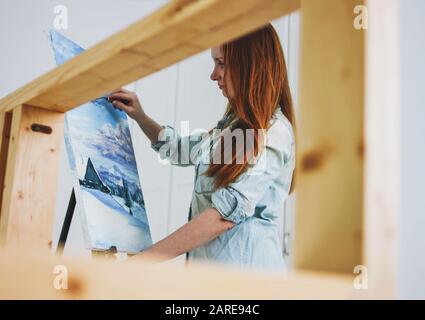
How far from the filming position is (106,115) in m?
1.73

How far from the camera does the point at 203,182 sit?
5.21 ft

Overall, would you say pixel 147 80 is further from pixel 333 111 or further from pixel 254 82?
pixel 333 111

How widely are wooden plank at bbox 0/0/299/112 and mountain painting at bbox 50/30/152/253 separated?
0.77 meters

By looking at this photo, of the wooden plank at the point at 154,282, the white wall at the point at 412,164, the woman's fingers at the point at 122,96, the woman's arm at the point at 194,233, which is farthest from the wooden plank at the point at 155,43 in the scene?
the white wall at the point at 412,164

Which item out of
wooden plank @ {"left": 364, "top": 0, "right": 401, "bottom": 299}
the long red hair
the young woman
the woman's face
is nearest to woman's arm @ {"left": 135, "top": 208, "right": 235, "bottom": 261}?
the young woman

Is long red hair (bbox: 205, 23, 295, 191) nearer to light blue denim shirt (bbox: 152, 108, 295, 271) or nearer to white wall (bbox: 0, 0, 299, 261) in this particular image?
light blue denim shirt (bbox: 152, 108, 295, 271)

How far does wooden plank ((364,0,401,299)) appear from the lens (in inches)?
16.4

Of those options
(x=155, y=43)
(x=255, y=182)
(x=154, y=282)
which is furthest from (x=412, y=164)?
(x=154, y=282)

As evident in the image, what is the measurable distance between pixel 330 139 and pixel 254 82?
1094 mm

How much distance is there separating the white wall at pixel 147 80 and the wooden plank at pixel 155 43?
202 centimetres

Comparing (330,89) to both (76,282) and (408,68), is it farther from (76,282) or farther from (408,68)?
(408,68)

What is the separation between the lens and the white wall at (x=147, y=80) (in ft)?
9.41

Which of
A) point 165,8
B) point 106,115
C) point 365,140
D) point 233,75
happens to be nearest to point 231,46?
point 233,75

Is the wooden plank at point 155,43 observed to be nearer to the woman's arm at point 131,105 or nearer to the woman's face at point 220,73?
the woman's face at point 220,73
